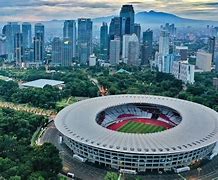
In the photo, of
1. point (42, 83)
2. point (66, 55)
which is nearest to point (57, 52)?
point (66, 55)

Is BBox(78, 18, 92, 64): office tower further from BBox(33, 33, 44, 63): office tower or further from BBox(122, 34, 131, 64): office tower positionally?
BBox(33, 33, 44, 63): office tower

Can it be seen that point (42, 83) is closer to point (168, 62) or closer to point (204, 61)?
point (168, 62)

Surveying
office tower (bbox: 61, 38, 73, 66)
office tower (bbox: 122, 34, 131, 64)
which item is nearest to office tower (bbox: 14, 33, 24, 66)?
office tower (bbox: 61, 38, 73, 66)

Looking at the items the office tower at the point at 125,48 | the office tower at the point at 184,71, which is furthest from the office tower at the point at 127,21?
the office tower at the point at 184,71

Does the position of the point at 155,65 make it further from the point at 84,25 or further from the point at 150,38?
the point at 84,25

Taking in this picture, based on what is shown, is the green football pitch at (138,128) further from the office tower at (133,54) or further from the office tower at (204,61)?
the office tower at (133,54)

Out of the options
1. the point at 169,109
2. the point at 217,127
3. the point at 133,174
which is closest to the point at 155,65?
the point at 169,109
